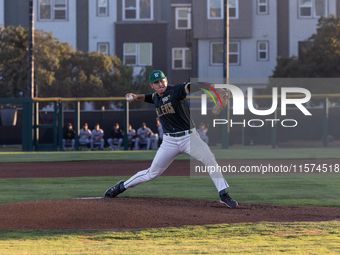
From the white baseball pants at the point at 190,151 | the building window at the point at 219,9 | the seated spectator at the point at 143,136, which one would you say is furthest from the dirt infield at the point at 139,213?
the building window at the point at 219,9

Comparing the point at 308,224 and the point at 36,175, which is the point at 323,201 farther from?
the point at 36,175

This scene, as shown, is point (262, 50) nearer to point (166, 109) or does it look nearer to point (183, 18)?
point (183, 18)

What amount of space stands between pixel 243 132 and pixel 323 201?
752 inches

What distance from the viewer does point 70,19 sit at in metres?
35.7

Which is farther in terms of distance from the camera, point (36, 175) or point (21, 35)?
point (21, 35)

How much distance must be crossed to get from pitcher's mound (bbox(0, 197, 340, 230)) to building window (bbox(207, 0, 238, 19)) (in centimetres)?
2902

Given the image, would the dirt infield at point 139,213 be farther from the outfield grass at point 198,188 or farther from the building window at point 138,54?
the building window at point 138,54

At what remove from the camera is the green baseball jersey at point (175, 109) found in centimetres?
659

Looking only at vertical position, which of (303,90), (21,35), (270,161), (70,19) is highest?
(70,19)

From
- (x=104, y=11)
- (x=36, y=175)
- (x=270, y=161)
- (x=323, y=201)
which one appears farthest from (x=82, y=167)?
(x=104, y=11)

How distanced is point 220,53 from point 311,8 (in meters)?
7.41

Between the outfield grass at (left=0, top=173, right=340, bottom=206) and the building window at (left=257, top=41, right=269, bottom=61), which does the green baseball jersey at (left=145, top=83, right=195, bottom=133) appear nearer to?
the outfield grass at (left=0, top=173, right=340, bottom=206)

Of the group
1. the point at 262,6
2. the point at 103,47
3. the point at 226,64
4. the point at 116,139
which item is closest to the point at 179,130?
the point at 116,139

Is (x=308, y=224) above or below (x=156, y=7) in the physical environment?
below
